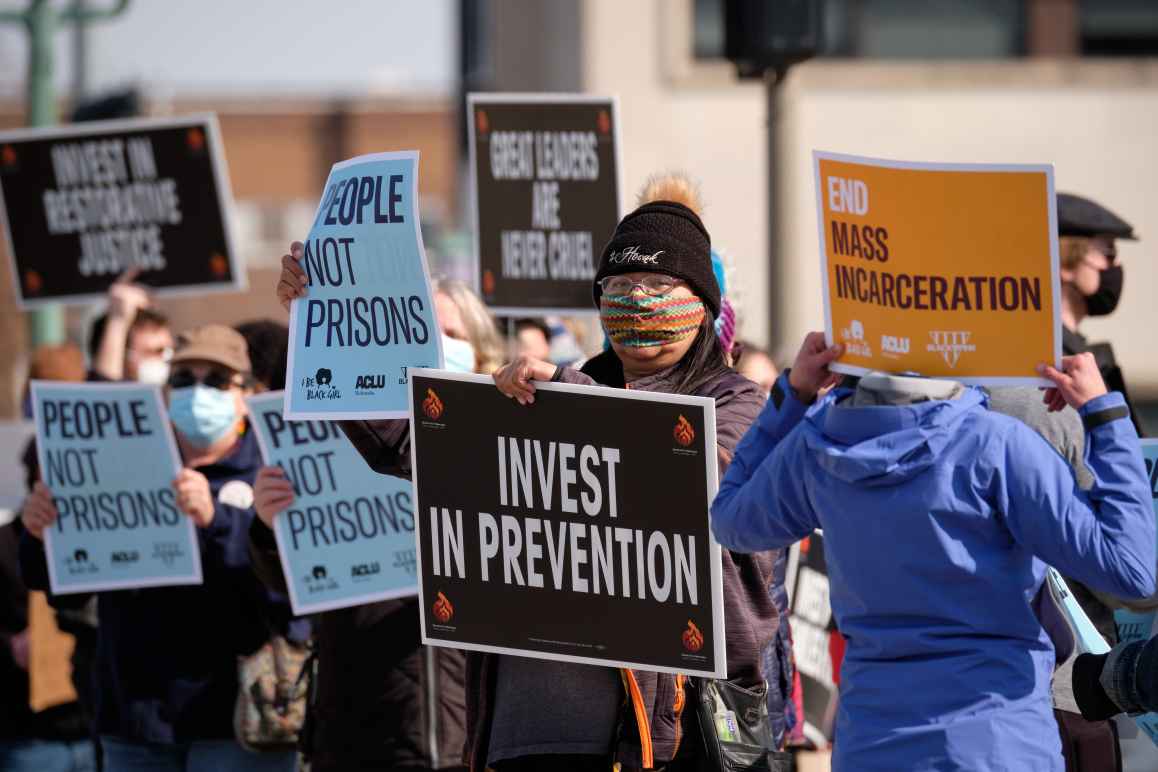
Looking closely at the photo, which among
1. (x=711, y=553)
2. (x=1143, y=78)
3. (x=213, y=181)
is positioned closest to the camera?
(x=711, y=553)

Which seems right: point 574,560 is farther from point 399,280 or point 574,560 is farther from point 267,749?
point 267,749

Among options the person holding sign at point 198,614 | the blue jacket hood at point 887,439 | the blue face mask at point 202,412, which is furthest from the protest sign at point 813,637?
the blue jacket hood at point 887,439

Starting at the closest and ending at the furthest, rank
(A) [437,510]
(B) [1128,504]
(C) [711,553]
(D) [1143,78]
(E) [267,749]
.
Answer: (B) [1128,504] → (C) [711,553] → (A) [437,510] → (E) [267,749] → (D) [1143,78]

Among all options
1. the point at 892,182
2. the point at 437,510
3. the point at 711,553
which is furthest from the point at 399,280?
the point at 892,182

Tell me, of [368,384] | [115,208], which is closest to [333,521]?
[368,384]

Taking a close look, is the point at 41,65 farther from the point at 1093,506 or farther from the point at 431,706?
the point at 1093,506

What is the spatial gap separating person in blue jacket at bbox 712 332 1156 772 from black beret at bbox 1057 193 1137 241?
6.23ft

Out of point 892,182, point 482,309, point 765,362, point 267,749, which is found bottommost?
point 267,749

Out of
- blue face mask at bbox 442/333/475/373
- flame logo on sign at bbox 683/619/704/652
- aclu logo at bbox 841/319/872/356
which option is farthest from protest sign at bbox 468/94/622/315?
aclu logo at bbox 841/319/872/356

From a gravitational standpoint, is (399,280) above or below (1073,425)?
above

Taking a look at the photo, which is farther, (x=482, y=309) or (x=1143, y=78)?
(x=1143, y=78)

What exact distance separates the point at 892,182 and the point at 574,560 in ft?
3.81

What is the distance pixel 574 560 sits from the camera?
13.8 ft

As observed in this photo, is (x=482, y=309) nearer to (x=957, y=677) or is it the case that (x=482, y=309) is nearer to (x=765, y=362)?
(x=765, y=362)
